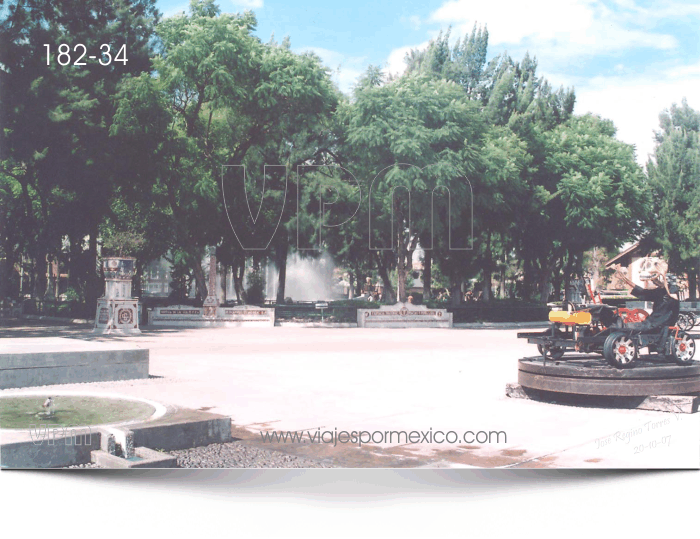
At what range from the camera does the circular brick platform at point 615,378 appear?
8.73 m

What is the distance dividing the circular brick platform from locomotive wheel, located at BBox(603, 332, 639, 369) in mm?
97

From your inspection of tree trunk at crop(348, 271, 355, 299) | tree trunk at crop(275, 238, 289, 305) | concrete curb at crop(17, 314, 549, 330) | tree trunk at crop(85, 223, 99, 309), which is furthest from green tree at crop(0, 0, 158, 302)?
tree trunk at crop(348, 271, 355, 299)

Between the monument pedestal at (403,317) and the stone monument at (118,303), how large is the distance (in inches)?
404

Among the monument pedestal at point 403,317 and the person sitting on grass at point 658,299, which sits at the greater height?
the person sitting on grass at point 658,299

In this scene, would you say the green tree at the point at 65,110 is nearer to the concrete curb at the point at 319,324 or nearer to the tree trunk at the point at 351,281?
the concrete curb at the point at 319,324

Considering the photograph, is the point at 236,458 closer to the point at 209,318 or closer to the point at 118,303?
the point at 118,303

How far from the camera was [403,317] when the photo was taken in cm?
3184

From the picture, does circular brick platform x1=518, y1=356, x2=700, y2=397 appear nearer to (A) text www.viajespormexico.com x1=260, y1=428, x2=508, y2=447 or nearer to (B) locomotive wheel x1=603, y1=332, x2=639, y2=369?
(B) locomotive wheel x1=603, y1=332, x2=639, y2=369

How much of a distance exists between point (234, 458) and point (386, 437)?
1.52m

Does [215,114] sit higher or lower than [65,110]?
higher

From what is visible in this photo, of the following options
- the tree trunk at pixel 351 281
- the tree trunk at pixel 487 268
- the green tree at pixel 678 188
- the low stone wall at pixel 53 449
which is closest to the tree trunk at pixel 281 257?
the tree trunk at pixel 487 268

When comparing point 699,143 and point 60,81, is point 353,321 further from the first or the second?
point 699,143

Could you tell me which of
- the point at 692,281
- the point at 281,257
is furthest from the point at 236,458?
the point at 281,257

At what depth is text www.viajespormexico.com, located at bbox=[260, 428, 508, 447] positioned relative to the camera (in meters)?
7.14
